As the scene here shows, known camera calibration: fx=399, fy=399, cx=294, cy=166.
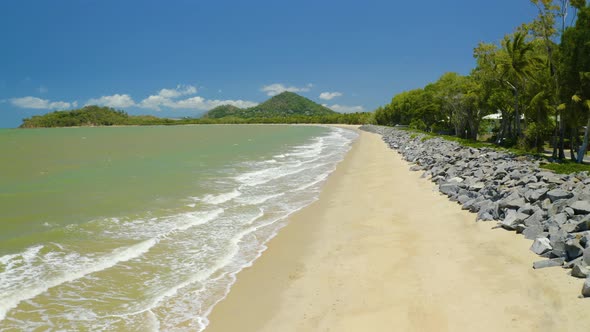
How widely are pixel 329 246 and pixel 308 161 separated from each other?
816 inches

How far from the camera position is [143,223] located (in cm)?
1210

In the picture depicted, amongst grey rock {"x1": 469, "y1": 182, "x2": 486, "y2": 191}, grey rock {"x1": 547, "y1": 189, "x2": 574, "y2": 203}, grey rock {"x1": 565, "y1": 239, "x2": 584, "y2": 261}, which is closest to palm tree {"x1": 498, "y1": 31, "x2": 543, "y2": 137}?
grey rock {"x1": 469, "y1": 182, "x2": 486, "y2": 191}

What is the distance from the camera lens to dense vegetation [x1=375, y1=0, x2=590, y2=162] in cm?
2003

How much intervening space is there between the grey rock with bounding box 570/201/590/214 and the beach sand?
1.37 m

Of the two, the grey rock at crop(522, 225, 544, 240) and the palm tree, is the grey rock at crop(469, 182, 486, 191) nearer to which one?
the grey rock at crop(522, 225, 544, 240)

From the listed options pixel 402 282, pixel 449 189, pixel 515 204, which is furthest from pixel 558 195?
pixel 402 282

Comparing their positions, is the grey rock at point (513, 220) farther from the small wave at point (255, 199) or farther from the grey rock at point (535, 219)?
the small wave at point (255, 199)

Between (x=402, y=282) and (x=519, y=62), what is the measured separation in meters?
28.0

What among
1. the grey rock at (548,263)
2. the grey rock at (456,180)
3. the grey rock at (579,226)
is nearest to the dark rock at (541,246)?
the grey rock at (579,226)

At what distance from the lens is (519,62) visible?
2930cm

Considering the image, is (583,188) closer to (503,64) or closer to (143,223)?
(143,223)

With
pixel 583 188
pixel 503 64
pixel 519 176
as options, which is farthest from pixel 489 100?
pixel 583 188

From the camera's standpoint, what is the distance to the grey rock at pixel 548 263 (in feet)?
23.3

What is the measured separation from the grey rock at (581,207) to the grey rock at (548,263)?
219 centimetres
